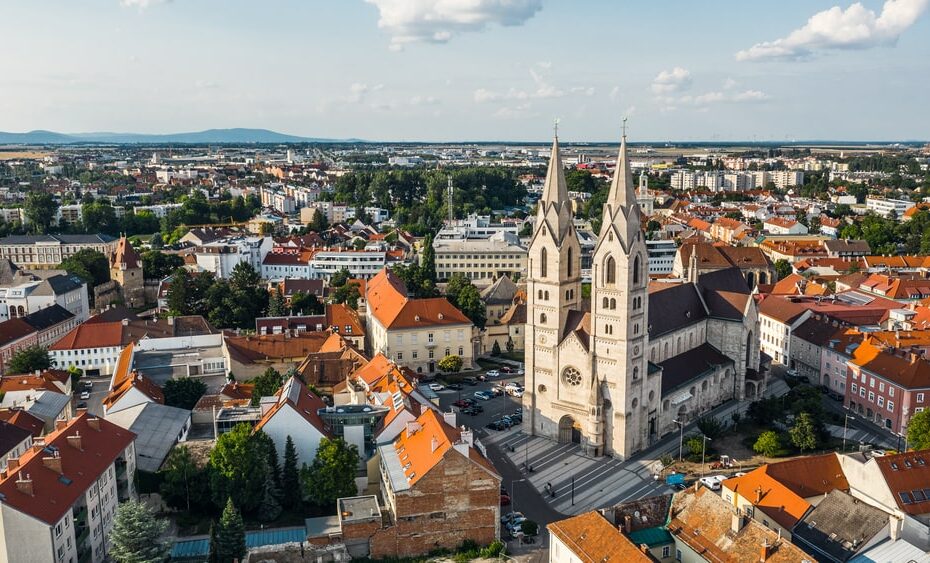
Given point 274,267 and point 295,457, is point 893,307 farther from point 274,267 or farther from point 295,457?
point 274,267

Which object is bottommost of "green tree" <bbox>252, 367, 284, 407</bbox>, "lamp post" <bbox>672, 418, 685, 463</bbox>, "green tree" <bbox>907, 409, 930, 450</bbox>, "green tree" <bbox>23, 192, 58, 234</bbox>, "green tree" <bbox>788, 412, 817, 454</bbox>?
"lamp post" <bbox>672, 418, 685, 463</bbox>

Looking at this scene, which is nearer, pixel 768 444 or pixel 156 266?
pixel 768 444

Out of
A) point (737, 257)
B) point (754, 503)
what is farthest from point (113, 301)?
point (754, 503)

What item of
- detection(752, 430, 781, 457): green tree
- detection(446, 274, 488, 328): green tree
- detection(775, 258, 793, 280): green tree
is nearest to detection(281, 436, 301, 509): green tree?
detection(752, 430, 781, 457): green tree

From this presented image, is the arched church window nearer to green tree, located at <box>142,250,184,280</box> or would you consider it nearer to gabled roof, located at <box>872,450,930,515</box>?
gabled roof, located at <box>872,450,930,515</box>

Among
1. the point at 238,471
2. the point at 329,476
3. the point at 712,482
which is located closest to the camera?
the point at 238,471

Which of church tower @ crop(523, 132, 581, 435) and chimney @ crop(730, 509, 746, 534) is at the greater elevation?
church tower @ crop(523, 132, 581, 435)

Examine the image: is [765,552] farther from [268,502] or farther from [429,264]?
[429,264]

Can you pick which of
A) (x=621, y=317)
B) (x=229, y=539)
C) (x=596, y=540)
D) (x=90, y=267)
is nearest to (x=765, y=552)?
(x=596, y=540)
